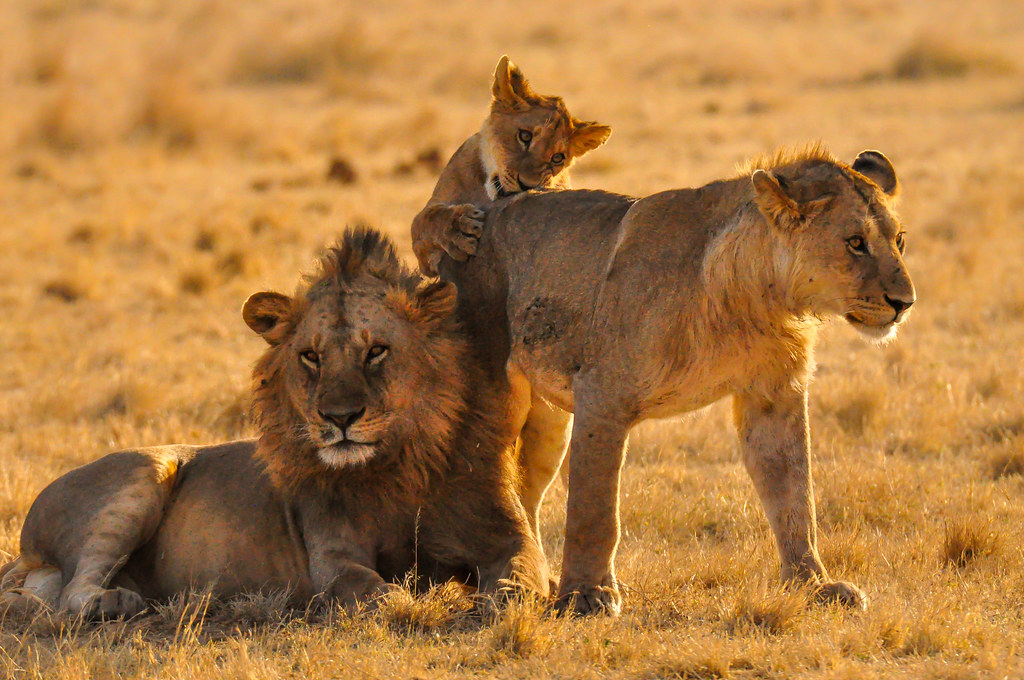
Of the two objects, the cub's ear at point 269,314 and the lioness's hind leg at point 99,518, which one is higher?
the cub's ear at point 269,314

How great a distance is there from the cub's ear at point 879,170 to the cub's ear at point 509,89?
2.88 meters

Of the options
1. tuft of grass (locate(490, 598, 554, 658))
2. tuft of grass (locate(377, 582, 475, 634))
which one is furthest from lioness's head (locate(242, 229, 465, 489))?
tuft of grass (locate(490, 598, 554, 658))

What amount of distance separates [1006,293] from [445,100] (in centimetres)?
1689

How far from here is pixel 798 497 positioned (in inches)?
205

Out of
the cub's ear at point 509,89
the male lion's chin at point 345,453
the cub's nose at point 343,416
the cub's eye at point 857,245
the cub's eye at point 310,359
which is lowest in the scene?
the male lion's chin at point 345,453

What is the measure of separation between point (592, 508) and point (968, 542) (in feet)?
5.71

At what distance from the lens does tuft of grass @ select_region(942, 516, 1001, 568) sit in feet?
18.6

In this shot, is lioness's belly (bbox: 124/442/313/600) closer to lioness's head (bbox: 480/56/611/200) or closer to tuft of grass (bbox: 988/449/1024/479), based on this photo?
lioness's head (bbox: 480/56/611/200)

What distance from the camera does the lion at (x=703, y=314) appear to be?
459cm

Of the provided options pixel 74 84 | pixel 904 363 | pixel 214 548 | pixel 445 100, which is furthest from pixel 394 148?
pixel 214 548

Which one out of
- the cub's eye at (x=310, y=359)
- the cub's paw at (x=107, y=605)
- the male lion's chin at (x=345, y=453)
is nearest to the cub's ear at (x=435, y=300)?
the cub's eye at (x=310, y=359)

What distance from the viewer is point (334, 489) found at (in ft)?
17.3

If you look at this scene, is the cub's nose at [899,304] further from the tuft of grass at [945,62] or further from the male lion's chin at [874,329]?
the tuft of grass at [945,62]

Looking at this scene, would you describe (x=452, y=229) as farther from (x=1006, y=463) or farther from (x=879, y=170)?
(x=1006, y=463)
